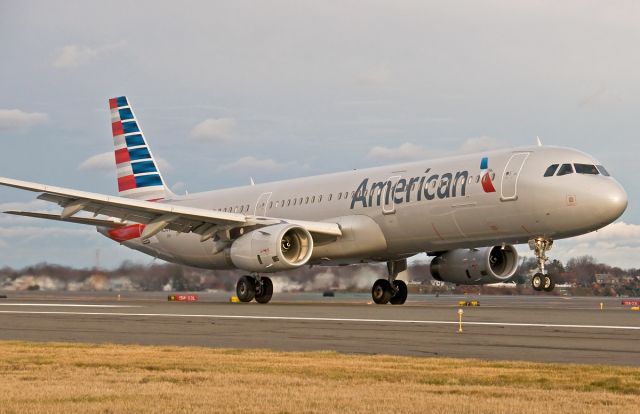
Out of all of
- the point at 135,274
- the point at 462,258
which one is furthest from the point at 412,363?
the point at 135,274

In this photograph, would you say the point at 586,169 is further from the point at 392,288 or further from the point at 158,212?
the point at 158,212

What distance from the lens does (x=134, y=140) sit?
4797 cm

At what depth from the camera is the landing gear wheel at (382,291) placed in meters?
38.8

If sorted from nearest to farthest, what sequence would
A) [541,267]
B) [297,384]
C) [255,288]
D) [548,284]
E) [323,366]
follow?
[297,384], [323,366], [548,284], [541,267], [255,288]

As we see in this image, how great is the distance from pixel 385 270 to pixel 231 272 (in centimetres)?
894

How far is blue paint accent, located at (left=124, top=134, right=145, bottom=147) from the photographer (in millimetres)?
47938

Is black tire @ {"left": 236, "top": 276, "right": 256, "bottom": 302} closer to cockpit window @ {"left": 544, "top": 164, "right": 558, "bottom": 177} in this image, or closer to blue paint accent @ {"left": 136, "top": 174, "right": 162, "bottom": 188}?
blue paint accent @ {"left": 136, "top": 174, "right": 162, "bottom": 188}

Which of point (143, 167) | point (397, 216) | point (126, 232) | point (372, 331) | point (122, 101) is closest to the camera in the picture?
point (372, 331)

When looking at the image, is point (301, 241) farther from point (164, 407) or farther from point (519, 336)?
point (164, 407)

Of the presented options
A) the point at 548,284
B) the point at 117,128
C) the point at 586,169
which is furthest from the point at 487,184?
the point at 117,128

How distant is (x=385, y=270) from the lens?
41625mm

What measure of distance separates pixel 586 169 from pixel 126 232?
22174mm

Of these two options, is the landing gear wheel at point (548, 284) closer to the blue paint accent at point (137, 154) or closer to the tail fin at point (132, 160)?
the tail fin at point (132, 160)

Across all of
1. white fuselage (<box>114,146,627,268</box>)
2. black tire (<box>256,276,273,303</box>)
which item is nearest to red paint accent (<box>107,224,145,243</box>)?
white fuselage (<box>114,146,627,268</box>)
